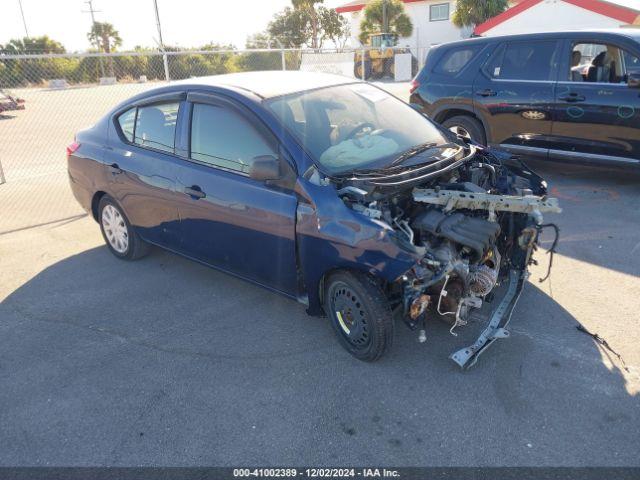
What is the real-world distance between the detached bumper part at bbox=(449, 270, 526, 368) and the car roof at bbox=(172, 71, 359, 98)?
→ 85.2 inches

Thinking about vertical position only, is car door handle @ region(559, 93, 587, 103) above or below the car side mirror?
above

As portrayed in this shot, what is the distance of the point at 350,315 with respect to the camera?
338cm

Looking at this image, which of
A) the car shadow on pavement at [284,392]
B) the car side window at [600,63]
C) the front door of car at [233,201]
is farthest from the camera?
the car side window at [600,63]

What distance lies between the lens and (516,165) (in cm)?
439

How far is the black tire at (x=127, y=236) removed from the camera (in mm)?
5008

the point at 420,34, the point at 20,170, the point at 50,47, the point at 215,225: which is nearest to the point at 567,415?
the point at 215,225

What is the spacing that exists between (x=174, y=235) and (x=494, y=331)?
267cm

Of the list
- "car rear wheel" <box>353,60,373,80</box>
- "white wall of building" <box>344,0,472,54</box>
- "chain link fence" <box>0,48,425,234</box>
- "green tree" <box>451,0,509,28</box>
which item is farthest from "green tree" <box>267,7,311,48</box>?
"chain link fence" <box>0,48,425,234</box>

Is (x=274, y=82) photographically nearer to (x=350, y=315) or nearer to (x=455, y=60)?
(x=350, y=315)

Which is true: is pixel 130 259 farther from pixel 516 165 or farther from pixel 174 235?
pixel 516 165

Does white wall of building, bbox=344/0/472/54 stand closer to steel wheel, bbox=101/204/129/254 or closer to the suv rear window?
the suv rear window

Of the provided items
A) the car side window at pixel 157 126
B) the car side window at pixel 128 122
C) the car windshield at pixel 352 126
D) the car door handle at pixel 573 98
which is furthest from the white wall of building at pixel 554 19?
the car side window at pixel 157 126

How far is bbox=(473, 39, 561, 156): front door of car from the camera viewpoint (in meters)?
6.75

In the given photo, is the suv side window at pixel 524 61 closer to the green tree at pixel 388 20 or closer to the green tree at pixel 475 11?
the green tree at pixel 475 11
